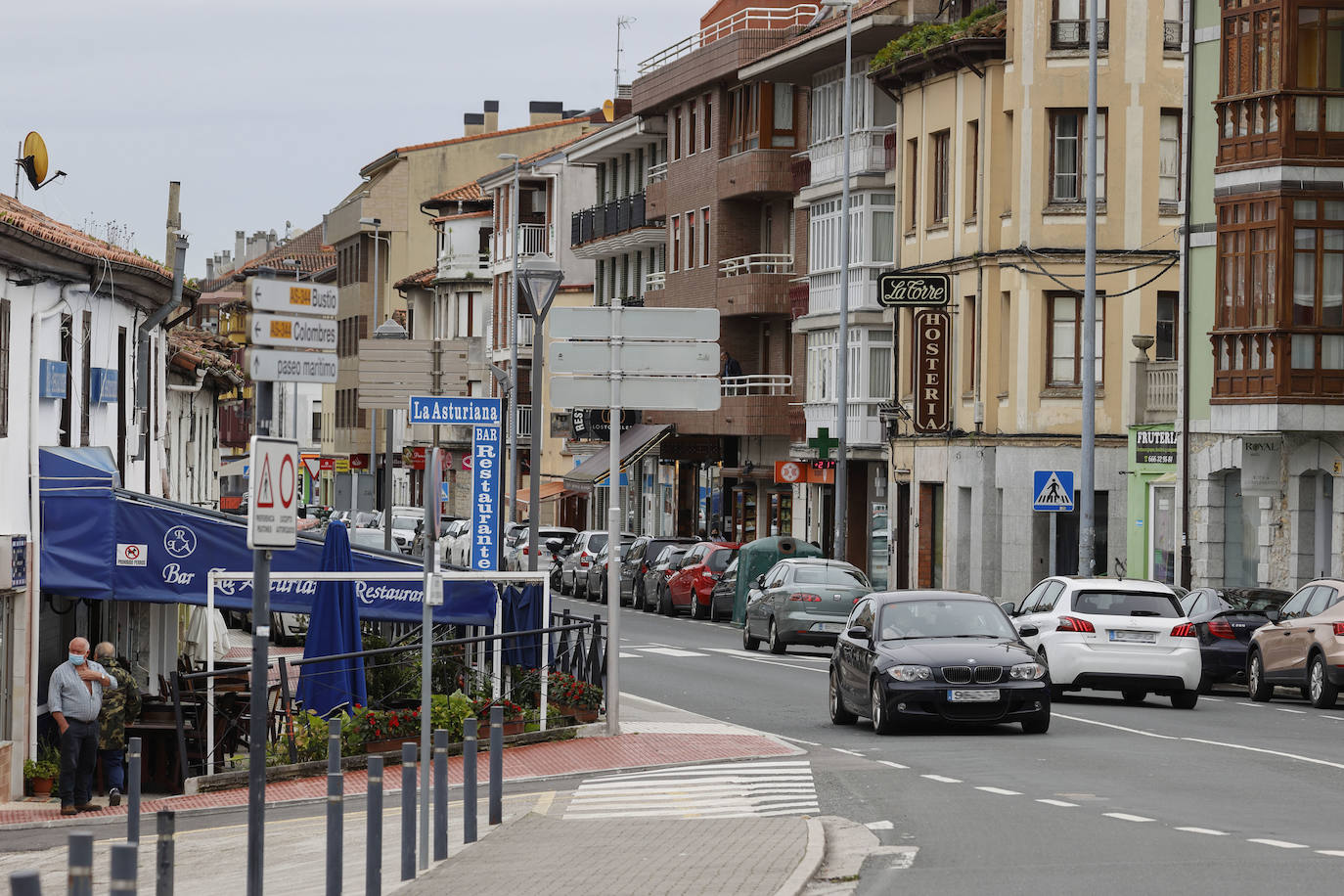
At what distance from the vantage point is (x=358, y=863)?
Result: 14.7 meters

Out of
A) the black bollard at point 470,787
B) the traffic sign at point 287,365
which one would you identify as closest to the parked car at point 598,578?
the black bollard at point 470,787

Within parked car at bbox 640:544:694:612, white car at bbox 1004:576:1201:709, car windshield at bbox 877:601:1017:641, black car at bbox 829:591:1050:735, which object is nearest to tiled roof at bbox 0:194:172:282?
black car at bbox 829:591:1050:735

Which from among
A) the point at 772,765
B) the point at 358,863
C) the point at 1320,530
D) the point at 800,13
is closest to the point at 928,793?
the point at 772,765

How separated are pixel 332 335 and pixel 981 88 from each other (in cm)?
4072

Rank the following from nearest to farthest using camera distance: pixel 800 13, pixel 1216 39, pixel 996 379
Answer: pixel 1216 39, pixel 996 379, pixel 800 13

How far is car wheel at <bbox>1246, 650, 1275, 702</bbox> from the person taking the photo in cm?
3055

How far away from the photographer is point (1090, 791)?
17688 mm

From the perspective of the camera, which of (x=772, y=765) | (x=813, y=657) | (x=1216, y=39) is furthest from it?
(x=1216, y=39)

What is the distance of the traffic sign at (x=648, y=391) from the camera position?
71.4 feet

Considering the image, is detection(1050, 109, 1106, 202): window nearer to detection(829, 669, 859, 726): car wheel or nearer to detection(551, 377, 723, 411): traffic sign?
detection(829, 669, 859, 726): car wheel

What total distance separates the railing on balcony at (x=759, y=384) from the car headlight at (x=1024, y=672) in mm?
42376

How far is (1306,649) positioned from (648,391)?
11103 millimetres

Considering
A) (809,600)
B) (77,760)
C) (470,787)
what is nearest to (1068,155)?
A: (809,600)

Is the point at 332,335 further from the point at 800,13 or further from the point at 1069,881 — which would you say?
the point at 800,13
